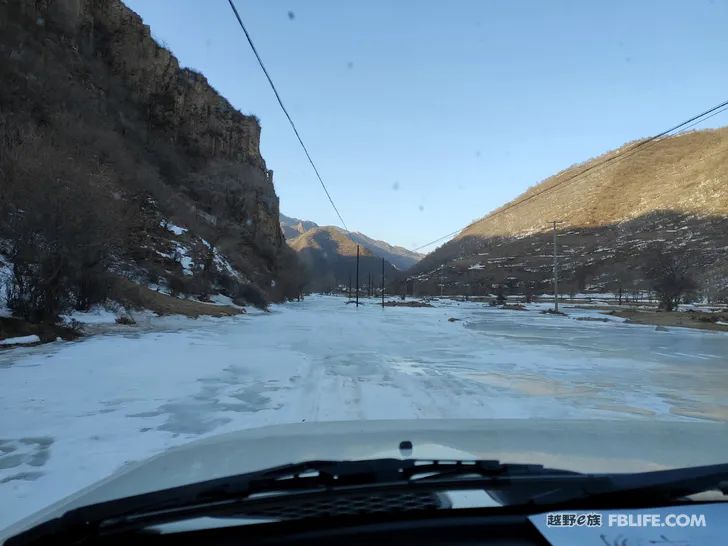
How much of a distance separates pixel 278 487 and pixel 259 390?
6.07 metres

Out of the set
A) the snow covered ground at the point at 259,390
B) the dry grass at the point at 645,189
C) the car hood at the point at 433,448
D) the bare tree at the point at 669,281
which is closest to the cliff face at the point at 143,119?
the snow covered ground at the point at 259,390

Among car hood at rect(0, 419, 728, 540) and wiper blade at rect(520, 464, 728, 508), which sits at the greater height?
wiper blade at rect(520, 464, 728, 508)

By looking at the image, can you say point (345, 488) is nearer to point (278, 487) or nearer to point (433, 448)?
point (278, 487)

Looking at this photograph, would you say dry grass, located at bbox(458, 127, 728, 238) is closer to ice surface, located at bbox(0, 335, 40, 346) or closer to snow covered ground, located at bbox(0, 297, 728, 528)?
snow covered ground, located at bbox(0, 297, 728, 528)

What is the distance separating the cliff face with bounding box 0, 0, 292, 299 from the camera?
3238cm

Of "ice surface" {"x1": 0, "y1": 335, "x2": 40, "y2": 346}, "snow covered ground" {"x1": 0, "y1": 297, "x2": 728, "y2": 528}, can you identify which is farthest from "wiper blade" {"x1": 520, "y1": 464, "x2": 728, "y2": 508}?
"ice surface" {"x1": 0, "y1": 335, "x2": 40, "y2": 346}

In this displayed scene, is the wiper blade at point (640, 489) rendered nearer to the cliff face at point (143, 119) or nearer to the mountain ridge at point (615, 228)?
the cliff face at point (143, 119)

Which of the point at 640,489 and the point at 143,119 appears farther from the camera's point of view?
the point at 143,119

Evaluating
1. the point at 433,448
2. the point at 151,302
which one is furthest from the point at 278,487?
the point at 151,302

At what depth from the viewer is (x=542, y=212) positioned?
6191 inches

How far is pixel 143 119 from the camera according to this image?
167 ft

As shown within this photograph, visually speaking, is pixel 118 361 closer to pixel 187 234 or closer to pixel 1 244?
pixel 1 244

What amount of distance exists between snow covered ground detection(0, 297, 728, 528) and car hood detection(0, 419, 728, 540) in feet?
4.86

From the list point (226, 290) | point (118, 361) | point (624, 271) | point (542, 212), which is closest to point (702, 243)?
point (624, 271)
